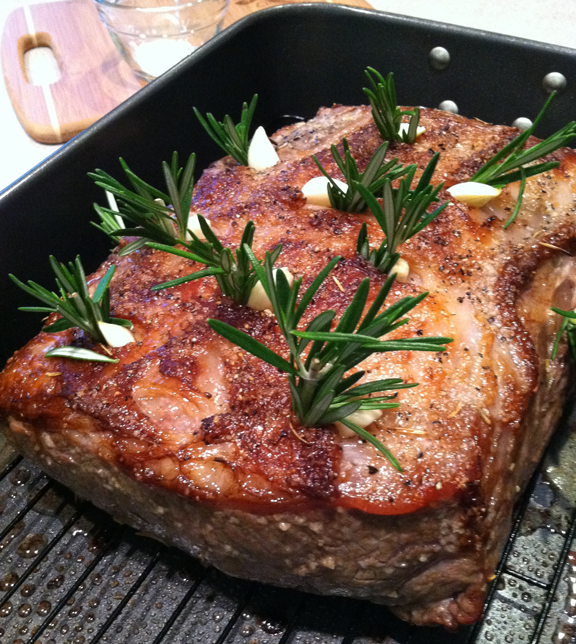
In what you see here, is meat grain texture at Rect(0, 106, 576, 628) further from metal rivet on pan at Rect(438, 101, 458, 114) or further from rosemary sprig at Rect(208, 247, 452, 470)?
metal rivet on pan at Rect(438, 101, 458, 114)

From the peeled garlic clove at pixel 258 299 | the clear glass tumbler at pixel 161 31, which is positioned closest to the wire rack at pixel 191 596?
the peeled garlic clove at pixel 258 299

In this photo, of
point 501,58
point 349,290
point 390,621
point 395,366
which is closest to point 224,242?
point 349,290

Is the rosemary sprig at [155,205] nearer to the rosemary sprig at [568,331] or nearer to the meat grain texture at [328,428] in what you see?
the meat grain texture at [328,428]

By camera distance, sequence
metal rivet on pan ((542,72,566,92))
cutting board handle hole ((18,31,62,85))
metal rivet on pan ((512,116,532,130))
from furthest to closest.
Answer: cutting board handle hole ((18,31,62,85))
metal rivet on pan ((512,116,532,130))
metal rivet on pan ((542,72,566,92))

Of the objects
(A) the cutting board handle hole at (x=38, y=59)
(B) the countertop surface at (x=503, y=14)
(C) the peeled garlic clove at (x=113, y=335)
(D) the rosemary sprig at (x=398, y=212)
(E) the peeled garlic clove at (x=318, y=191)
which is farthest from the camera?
(B) the countertop surface at (x=503, y=14)

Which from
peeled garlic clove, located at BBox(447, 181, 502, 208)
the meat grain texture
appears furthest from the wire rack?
peeled garlic clove, located at BBox(447, 181, 502, 208)

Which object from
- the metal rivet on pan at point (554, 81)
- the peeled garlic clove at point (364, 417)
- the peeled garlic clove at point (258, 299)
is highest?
the peeled garlic clove at point (258, 299)

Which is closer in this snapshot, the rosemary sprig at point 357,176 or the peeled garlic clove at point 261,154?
the rosemary sprig at point 357,176

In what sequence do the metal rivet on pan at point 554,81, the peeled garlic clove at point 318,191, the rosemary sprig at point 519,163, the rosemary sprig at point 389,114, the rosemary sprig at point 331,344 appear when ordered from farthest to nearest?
the metal rivet on pan at point 554,81
the rosemary sprig at point 389,114
the peeled garlic clove at point 318,191
the rosemary sprig at point 519,163
the rosemary sprig at point 331,344

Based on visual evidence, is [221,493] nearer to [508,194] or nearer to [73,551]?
[73,551]
